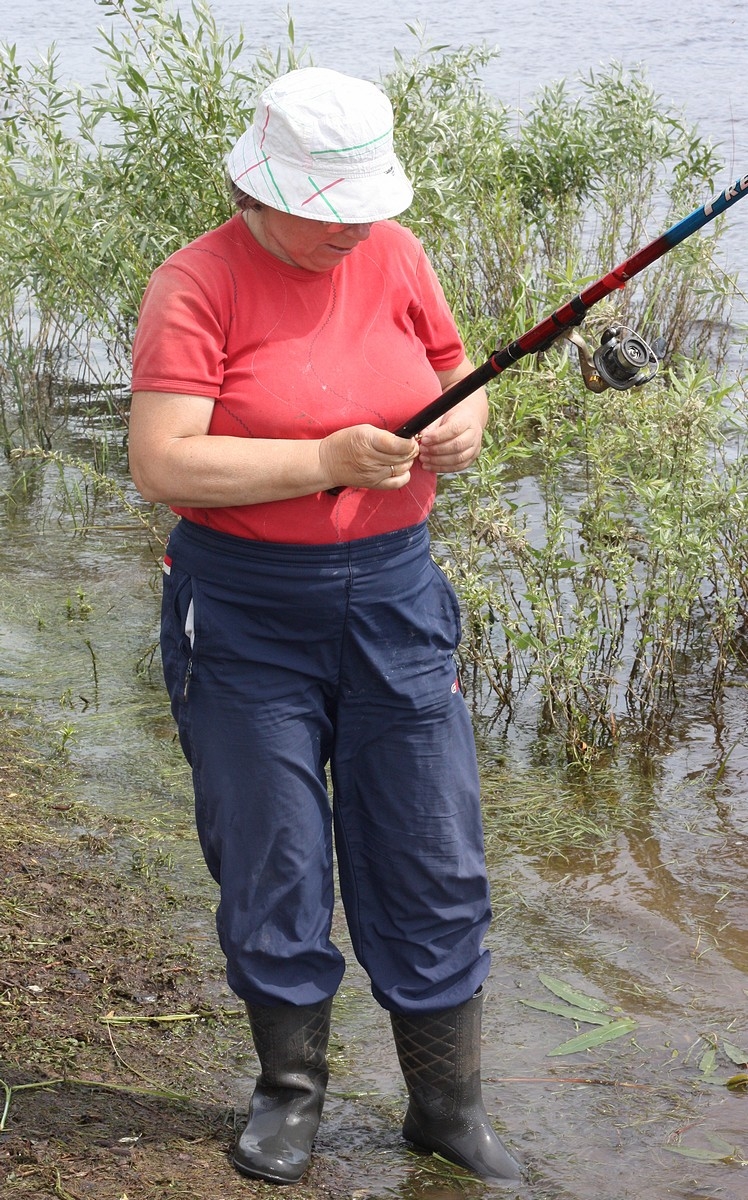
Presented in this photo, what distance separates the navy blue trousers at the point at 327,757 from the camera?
249 centimetres

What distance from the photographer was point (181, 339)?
232 cm

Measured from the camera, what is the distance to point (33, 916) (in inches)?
139

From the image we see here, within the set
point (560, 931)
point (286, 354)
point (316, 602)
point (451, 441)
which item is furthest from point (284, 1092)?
point (286, 354)

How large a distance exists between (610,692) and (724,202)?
2880 millimetres

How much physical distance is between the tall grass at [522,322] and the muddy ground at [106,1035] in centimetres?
155

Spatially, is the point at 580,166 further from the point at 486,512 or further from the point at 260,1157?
the point at 260,1157

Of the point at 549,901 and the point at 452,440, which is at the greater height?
the point at 452,440

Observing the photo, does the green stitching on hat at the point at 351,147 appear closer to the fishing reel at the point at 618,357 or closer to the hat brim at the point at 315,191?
the hat brim at the point at 315,191

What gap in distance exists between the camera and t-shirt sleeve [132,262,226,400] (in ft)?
7.63

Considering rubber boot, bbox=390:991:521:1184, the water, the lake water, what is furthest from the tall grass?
the lake water

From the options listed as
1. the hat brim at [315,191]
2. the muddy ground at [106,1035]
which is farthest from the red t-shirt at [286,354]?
the muddy ground at [106,1035]

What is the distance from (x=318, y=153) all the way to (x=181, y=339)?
38 cm

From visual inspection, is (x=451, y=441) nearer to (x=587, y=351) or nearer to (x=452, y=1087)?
(x=587, y=351)

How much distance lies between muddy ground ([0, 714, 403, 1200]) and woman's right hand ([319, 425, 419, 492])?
1386mm
